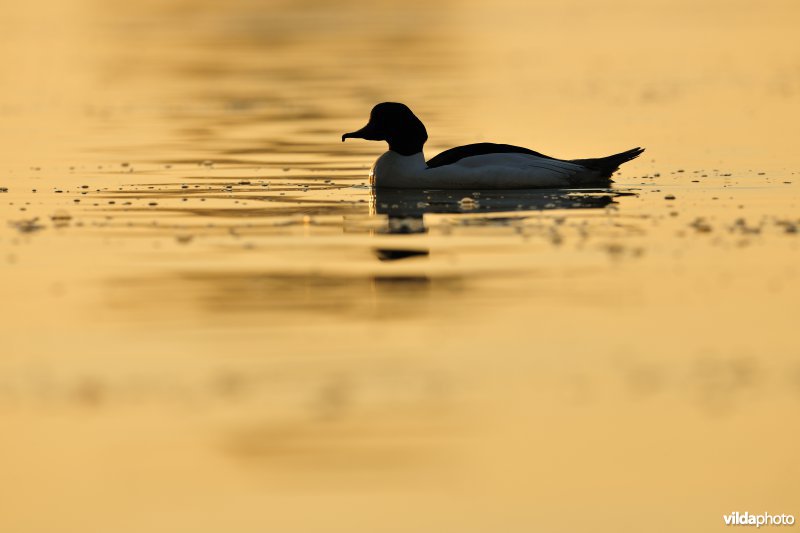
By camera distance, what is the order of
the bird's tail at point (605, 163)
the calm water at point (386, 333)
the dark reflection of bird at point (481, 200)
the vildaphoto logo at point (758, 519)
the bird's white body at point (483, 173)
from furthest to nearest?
the bird's tail at point (605, 163) → the bird's white body at point (483, 173) → the dark reflection of bird at point (481, 200) → the calm water at point (386, 333) → the vildaphoto logo at point (758, 519)

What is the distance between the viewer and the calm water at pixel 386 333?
8.05 metres

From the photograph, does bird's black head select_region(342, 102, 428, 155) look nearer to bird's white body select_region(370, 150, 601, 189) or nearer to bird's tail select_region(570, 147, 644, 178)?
bird's white body select_region(370, 150, 601, 189)

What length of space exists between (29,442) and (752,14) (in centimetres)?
4957

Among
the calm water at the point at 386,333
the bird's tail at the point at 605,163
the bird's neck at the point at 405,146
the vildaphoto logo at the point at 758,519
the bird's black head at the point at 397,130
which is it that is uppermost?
the bird's black head at the point at 397,130

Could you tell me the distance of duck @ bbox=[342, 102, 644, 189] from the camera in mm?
17562

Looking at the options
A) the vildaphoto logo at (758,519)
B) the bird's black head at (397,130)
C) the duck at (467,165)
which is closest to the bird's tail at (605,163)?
the duck at (467,165)

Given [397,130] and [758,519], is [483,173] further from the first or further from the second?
[758,519]

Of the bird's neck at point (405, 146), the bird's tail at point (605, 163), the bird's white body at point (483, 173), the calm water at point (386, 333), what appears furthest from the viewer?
the bird's neck at point (405, 146)

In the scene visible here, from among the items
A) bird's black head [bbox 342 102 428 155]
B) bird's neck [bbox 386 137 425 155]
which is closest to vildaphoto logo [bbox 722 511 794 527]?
bird's black head [bbox 342 102 428 155]

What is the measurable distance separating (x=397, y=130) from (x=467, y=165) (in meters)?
0.98

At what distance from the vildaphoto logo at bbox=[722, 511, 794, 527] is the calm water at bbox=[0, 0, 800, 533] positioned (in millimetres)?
52

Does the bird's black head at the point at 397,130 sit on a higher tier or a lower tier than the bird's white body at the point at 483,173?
higher

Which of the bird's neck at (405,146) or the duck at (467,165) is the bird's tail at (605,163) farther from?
the bird's neck at (405,146)

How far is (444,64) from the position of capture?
131ft
